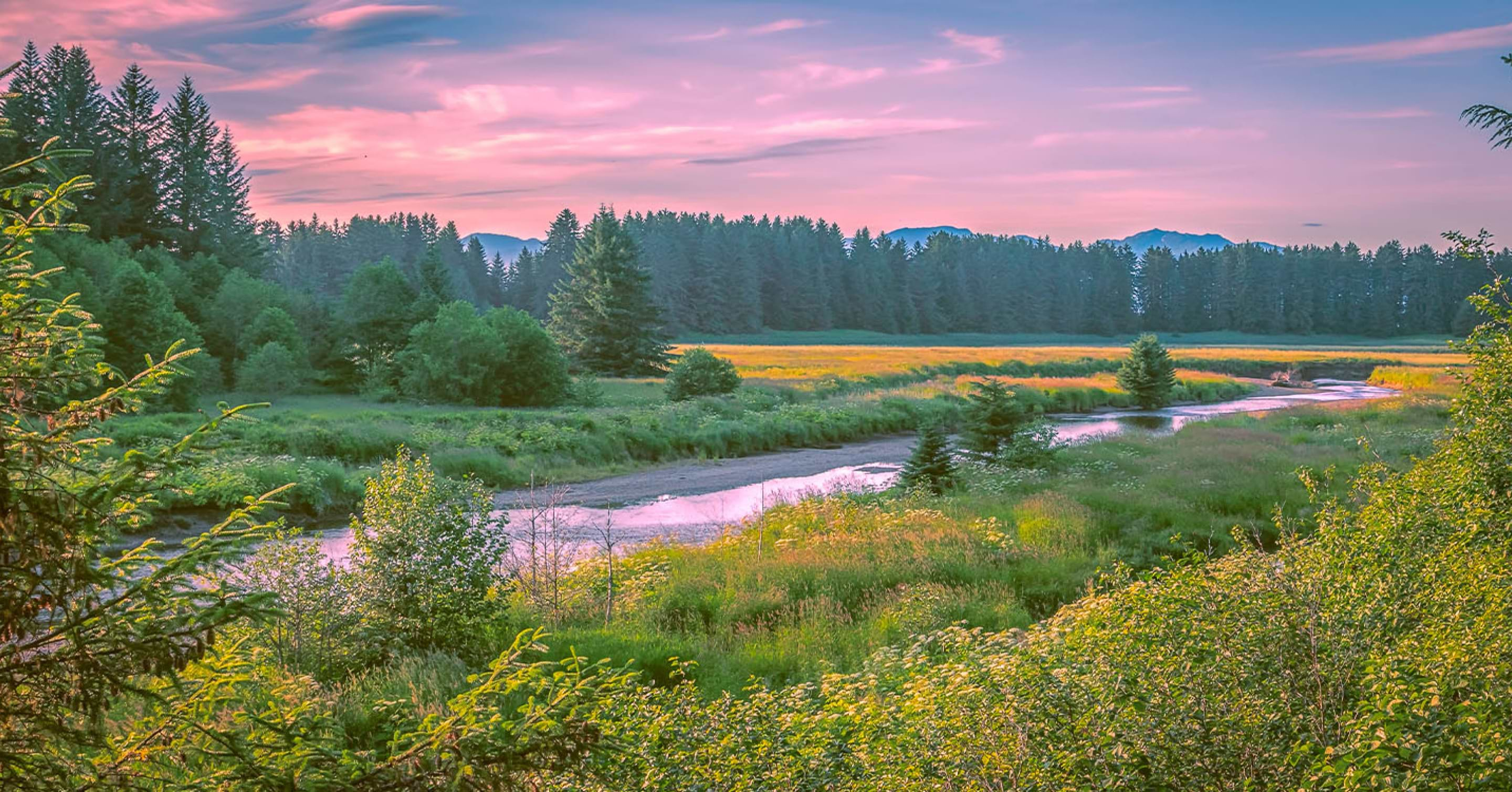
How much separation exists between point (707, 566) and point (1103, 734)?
427 inches

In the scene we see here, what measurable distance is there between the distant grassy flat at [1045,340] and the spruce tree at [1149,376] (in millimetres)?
41333

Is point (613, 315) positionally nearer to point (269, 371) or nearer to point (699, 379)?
point (699, 379)

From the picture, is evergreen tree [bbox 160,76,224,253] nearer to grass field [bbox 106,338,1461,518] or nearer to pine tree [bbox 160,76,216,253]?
pine tree [bbox 160,76,216,253]

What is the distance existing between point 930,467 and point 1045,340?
9106cm

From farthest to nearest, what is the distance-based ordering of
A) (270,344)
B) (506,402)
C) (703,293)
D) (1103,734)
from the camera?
1. (703,293)
2. (506,402)
3. (270,344)
4. (1103,734)

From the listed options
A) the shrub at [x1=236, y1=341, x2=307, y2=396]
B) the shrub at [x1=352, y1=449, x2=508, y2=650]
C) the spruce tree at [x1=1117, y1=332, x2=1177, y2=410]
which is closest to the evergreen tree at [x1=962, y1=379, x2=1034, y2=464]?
the shrub at [x1=352, y1=449, x2=508, y2=650]

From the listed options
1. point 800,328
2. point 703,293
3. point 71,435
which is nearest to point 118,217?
point 71,435

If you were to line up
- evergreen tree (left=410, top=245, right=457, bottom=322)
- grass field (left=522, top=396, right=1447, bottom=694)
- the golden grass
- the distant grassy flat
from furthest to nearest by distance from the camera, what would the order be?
the distant grassy flat, the golden grass, evergreen tree (left=410, top=245, right=457, bottom=322), grass field (left=522, top=396, right=1447, bottom=694)

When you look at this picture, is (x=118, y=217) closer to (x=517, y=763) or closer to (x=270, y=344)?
(x=270, y=344)

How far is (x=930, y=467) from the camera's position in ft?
73.3

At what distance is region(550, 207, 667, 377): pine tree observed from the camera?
180 feet

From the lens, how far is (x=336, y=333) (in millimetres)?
45469

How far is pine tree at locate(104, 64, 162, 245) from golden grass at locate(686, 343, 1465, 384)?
3147 centimetres

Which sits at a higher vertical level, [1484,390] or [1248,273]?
[1248,273]
